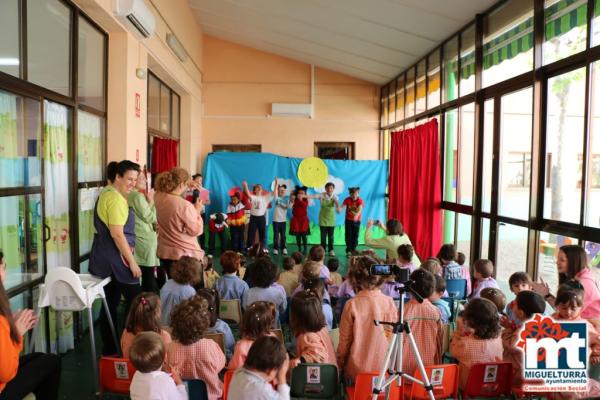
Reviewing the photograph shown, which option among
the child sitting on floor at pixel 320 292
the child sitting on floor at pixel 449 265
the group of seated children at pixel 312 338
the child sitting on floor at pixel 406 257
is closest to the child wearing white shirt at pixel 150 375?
the group of seated children at pixel 312 338

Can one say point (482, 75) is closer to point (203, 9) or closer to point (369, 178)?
point (369, 178)

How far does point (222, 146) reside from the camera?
8797 mm

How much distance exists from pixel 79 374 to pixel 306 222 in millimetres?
4849

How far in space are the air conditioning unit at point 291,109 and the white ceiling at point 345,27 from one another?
842mm

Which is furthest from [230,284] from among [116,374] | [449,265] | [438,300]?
[449,265]

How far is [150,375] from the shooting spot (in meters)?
1.79

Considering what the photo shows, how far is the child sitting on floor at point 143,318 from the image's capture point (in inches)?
89.0

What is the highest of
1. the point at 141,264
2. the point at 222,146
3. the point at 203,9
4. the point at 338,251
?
the point at 203,9

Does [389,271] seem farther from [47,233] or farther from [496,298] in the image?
[47,233]

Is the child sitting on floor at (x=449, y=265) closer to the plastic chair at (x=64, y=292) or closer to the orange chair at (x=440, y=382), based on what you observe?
the orange chair at (x=440, y=382)

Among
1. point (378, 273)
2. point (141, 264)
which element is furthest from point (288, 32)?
point (378, 273)

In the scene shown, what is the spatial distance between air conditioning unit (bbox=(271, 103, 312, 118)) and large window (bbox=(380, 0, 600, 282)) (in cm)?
321

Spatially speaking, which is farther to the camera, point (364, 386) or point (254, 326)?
point (254, 326)

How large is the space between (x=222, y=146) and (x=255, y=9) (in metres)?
3.08
